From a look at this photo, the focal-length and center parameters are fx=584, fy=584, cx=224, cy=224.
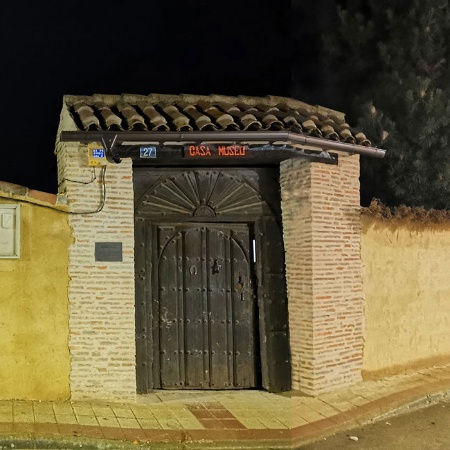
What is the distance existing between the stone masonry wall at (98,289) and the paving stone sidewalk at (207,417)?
0.33 metres

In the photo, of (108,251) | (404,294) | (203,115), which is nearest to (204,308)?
(108,251)

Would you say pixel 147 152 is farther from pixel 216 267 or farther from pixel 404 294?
pixel 404 294

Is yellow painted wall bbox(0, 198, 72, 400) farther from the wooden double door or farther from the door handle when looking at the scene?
the door handle

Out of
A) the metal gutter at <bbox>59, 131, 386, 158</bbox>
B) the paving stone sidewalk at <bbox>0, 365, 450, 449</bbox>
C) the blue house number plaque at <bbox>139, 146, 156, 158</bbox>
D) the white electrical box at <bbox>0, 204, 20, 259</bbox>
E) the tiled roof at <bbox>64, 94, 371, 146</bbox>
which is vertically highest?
the tiled roof at <bbox>64, 94, 371, 146</bbox>

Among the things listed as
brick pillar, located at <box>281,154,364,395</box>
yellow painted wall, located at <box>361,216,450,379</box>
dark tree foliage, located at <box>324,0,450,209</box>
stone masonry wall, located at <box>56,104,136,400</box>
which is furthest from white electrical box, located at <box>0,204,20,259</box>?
dark tree foliage, located at <box>324,0,450,209</box>

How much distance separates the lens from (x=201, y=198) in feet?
26.5

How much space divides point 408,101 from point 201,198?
5.00 m

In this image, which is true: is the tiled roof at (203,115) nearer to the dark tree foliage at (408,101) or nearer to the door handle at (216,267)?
the door handle at (216,267)

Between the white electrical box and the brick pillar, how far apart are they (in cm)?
359

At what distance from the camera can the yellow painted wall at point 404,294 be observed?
8.71 metres

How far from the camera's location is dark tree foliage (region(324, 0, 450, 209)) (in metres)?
10.8

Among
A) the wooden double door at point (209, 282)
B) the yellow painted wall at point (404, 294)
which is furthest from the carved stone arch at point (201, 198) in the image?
the yellow painted wall at point (404, 294)

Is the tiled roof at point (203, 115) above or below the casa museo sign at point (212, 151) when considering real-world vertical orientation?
above

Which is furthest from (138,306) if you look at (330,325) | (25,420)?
(330,325)
